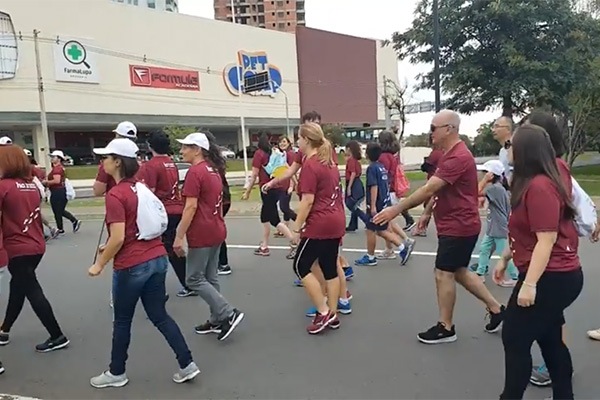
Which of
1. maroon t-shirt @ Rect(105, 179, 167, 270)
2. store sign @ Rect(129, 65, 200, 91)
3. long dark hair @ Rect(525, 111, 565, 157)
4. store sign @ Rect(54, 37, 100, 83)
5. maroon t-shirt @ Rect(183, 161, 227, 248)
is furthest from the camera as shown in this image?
store sign @ Rect(129, 65, 200, 91)

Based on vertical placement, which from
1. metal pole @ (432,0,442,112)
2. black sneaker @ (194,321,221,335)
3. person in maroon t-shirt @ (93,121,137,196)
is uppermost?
metal pole @ (432,0,442,112)

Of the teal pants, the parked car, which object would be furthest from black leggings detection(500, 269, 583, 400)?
the parked car

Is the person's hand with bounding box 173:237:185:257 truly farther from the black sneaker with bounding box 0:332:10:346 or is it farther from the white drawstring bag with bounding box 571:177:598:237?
the white drawstring bag with bounding box 571:177:598:237

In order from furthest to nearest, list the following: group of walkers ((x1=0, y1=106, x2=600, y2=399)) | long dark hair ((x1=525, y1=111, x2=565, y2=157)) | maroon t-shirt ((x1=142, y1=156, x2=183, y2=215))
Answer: maroon t-shirt ((x1=142, y1=156, x2=183, y2=215)) < long dark hair ((x1=525, y1=111, x2=565, y2=157)) < group of walkers ((x1=0, y1=106, x2=600, y2=399))

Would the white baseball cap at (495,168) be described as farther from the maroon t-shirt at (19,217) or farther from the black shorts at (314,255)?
the maroon t-shirt at (19,217)

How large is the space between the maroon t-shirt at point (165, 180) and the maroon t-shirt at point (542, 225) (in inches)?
142

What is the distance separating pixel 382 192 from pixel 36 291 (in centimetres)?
433

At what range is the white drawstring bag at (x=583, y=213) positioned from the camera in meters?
3.05

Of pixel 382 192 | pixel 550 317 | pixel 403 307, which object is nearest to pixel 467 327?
pixel 403 307

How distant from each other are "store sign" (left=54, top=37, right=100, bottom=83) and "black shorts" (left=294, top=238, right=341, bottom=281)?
46874 millimetres

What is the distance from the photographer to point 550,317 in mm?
2867

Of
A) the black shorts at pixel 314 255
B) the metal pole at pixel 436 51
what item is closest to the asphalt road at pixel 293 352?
the black shorts at pixel 314 255

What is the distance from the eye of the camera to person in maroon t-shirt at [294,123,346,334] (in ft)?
15.2

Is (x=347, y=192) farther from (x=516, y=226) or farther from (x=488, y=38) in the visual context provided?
(x=488, y=38)
